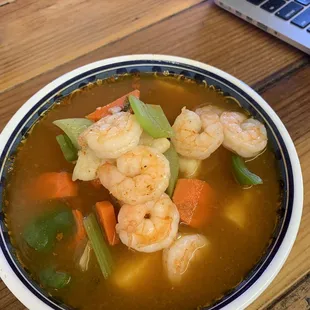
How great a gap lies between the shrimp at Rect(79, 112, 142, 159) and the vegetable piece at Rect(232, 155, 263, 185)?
0.27 meters

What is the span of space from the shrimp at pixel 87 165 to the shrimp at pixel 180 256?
248 millimetres

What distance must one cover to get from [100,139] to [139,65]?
1.28 ft

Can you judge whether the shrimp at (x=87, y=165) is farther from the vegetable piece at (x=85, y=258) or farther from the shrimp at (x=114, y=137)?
the vegetable piece at (x=85, y=258)

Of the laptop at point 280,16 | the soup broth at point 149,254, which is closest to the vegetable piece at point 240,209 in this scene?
the soup broth at point 149,254

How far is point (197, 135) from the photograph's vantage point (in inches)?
40.3

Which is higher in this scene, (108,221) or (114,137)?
(114,137)

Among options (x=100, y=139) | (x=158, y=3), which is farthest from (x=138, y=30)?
(x=100, y=139)

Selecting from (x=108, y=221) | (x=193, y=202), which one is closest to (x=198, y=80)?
(x=193, y=202)

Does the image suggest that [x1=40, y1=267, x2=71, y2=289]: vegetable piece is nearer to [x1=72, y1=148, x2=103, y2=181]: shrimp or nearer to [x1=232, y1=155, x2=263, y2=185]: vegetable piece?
[x1=72, y1=148, x2=103, y2=181]: shrimp

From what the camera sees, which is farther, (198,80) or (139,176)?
(198,80)

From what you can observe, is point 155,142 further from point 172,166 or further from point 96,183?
point 96,183

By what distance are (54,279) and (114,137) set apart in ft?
1.10

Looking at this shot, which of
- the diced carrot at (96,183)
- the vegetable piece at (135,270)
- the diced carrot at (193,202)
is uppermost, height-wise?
the diced carrot at (96,183)

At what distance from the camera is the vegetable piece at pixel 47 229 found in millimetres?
980
